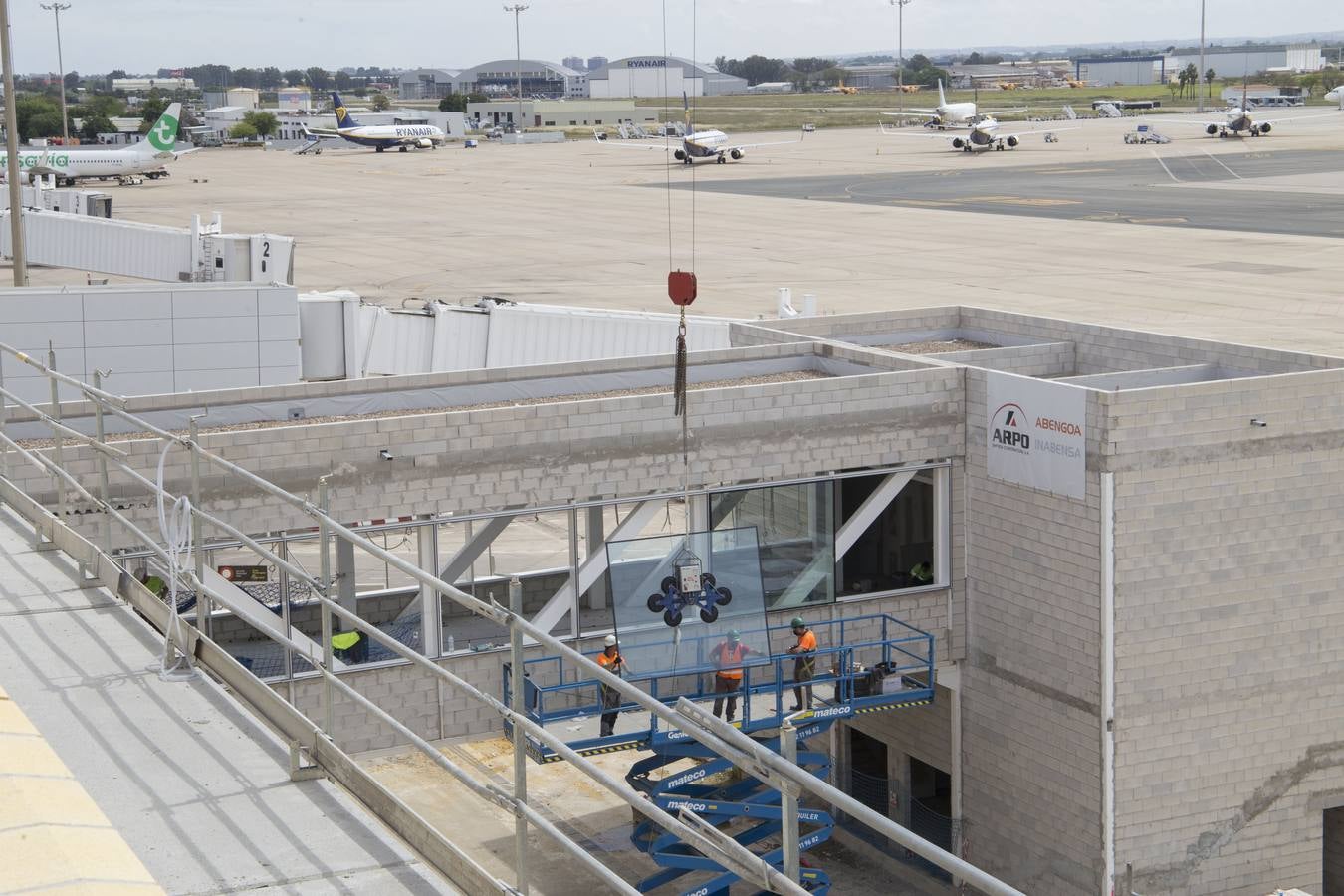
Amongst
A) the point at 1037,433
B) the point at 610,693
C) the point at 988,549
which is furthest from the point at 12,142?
the point at 1037,433

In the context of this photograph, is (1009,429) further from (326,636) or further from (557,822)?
(326,636)

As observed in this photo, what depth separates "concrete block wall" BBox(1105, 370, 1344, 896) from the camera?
1991 cm

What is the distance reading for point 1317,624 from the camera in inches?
828

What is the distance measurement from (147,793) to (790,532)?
602 inches

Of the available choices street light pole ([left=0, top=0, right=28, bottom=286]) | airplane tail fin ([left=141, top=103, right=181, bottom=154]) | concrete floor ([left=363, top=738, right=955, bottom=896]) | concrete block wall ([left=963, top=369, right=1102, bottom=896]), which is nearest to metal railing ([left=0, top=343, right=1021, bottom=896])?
concrete block wall ([left=963, top=369, right=1102, bottom=896])

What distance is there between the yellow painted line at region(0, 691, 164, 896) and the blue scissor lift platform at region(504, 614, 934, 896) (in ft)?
40.2

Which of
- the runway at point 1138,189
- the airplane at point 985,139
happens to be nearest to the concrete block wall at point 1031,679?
the runway at point 1138,189

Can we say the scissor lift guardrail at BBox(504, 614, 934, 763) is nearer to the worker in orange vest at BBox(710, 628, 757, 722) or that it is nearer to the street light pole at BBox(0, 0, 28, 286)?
the worker in orange vest at BBox(710, 628, 757, 722)

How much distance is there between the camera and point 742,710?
20.7m

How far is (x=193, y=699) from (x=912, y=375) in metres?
14.7

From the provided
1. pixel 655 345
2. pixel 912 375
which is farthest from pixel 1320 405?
pixel 655 345

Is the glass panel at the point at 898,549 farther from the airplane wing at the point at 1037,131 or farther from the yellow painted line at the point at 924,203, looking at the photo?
the airplane wing at the point at 1037,131

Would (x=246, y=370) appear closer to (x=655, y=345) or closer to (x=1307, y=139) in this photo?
(x=655, y=345)

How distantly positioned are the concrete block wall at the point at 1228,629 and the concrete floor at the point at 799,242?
38.3 feet
